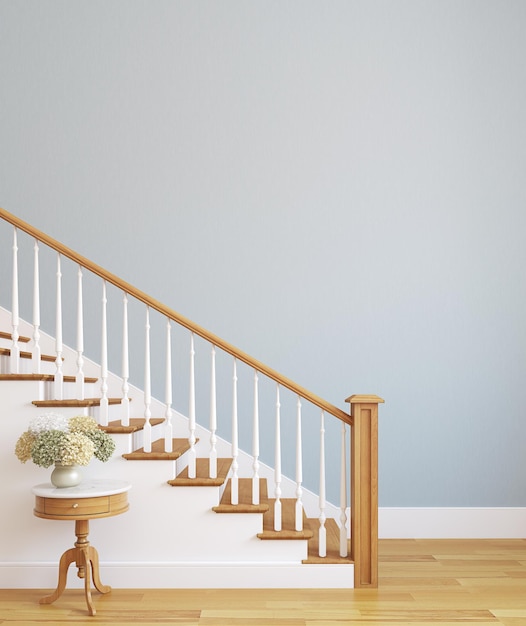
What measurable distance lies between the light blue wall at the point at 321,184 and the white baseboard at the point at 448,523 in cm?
9

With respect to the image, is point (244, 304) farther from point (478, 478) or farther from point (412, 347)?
point (478, 478)

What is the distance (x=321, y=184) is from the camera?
16.8 ft

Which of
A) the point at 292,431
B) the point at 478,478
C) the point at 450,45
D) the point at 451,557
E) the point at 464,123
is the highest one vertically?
the point at 450,45

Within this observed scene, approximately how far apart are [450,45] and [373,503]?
127 inches

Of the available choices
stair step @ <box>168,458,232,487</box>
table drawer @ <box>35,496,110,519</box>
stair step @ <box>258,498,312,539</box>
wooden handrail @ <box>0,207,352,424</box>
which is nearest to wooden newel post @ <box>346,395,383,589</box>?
wooden handrail @ <box>0,207,352,424</box>

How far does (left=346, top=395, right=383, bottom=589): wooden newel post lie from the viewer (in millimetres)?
3814

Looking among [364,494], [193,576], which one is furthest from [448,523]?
[193,576]

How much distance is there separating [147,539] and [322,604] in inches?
37.3

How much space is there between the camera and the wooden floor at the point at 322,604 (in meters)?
3.35

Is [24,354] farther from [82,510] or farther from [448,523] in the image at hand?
[448,523]

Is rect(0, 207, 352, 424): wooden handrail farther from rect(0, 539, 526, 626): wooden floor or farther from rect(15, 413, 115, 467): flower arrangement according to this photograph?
rect(0, 539, 526, 626): wooden floor

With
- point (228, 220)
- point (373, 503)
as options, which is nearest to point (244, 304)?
point (228, 220)

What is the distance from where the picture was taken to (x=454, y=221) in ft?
16.8

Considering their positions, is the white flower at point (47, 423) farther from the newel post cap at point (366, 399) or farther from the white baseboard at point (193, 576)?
the newel post cap at point (366, 399)
